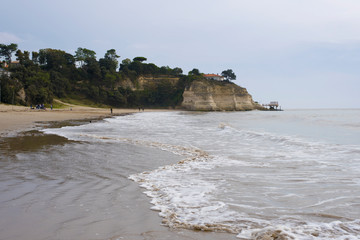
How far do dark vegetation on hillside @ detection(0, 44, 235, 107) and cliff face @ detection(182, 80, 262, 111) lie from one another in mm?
4467

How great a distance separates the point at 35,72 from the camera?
50719mm

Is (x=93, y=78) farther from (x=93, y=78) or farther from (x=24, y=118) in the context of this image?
(x=24, y=118)

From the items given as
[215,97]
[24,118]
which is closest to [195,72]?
[215,97]

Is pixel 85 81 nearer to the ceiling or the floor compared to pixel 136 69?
nearer to the floor

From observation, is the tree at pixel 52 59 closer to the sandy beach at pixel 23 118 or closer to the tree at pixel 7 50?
the tree at pixel 7 50

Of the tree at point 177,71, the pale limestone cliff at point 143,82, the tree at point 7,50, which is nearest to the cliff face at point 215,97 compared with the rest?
the pale limestone cliff at point 143,82

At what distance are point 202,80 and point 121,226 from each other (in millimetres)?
78113

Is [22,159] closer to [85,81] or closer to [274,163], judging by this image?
[274,163]

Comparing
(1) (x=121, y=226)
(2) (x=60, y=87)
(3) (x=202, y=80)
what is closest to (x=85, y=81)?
(2) (x=60, y=87)

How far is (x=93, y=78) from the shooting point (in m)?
73.5

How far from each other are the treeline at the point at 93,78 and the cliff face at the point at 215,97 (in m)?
4.61

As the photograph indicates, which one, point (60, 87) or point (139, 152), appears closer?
point (139, 152)

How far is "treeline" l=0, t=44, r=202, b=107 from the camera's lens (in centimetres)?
5048

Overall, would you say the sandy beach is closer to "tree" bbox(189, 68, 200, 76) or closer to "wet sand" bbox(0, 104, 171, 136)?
"wet sand" bbox(0, 104, 171, 136)
